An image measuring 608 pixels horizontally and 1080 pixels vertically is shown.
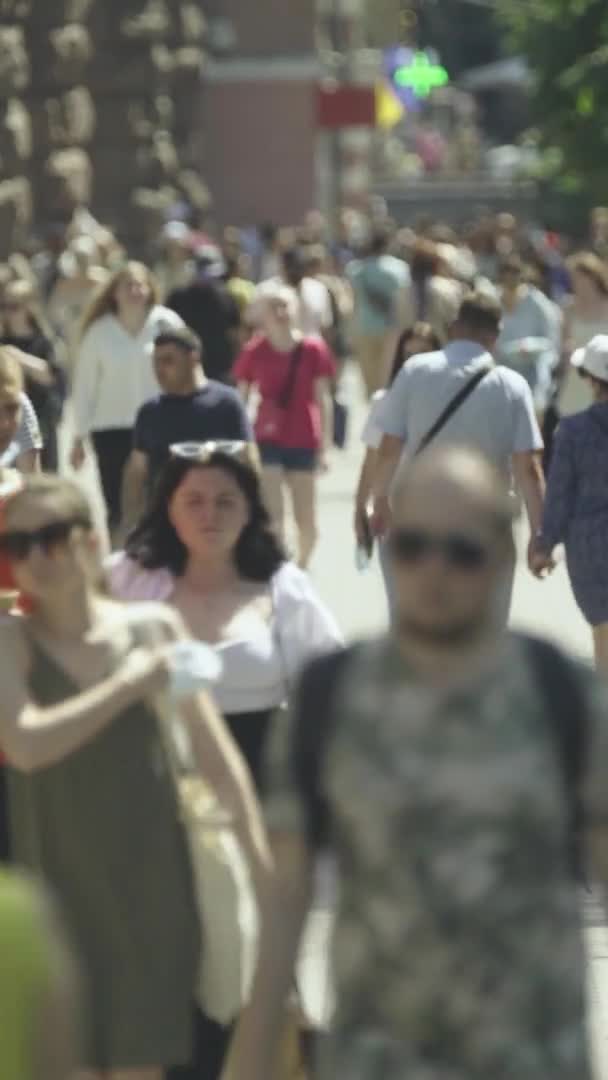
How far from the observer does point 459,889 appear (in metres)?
4.67

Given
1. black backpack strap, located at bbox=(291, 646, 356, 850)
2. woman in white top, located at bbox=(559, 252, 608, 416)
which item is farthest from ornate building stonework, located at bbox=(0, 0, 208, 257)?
black backpack strap, located at bbox=(291, 646, 356, 850)

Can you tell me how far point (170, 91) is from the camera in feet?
141

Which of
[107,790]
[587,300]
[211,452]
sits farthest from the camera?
[587,300]

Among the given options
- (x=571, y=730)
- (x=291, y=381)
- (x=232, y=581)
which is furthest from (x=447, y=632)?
(x=291, y=381)

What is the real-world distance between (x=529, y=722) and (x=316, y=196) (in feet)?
154

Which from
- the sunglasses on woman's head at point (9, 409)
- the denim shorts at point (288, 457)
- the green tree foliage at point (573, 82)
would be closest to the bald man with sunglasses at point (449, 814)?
the sunglasses on woman's head at point (9, 409)

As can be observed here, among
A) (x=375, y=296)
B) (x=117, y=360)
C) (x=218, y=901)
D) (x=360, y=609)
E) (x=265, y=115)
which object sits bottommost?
(x=265, y=115)

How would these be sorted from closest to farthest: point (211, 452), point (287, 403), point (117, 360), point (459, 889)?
1. point (459, 889)
2. point (211, 452)
3. point (117, 360)
4. point (287, 403)

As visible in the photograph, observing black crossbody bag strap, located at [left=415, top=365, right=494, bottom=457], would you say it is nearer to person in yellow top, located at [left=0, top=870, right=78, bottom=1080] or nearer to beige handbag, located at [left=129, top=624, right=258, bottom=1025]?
beige handbag, located at [left=129, top=624, right=258, bottom=1025]

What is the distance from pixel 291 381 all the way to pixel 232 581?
8.59 metres

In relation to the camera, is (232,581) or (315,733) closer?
(315,733)

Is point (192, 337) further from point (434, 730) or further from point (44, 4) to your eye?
point (44, 4)

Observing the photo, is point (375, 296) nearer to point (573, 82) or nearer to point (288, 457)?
point (573, 82)

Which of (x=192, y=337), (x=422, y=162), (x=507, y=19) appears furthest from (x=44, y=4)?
(x=422, y=162)
